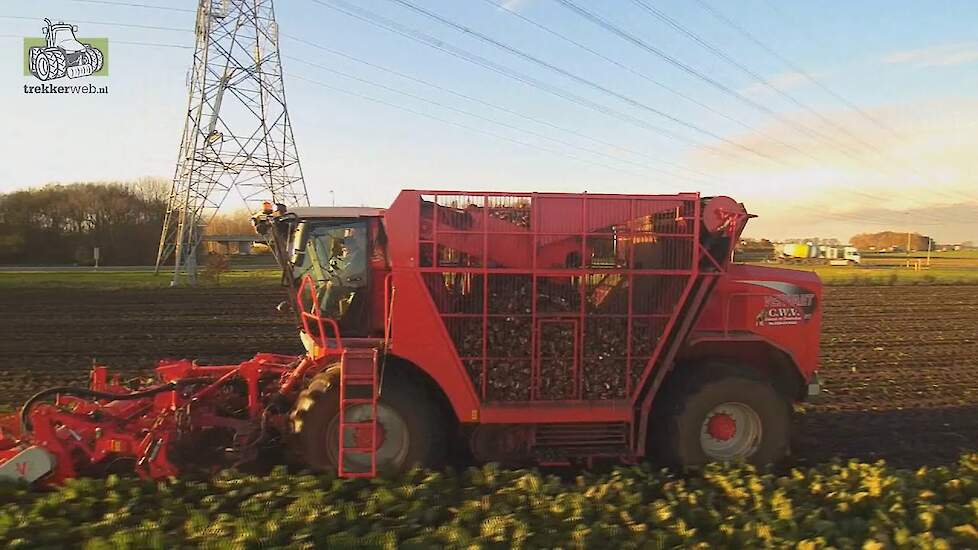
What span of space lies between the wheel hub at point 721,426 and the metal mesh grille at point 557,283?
86cm

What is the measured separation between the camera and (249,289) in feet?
82.5

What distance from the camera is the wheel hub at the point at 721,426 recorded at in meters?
5.45

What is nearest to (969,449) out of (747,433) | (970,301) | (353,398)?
(747,433)

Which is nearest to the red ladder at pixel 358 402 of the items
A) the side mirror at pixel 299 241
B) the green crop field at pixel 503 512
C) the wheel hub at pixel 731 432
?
the green crop field at pixel 503 512

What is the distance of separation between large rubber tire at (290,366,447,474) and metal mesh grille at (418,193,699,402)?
54 centimetres

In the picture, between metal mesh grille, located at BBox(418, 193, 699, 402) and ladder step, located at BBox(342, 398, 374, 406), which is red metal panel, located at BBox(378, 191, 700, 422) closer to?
metal mesh grille, located at BBox(418, 193, 699, 402)

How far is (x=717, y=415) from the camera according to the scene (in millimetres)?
5453

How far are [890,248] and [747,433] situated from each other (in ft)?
356

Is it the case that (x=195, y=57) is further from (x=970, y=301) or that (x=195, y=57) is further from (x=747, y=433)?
(x=970, y=301)

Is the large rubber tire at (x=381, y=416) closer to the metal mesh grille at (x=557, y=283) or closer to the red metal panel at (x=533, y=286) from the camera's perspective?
the red metal panel at (x=533, y=286)

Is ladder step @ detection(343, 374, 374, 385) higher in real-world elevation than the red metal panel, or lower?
lower

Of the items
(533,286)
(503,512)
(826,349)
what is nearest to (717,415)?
(533,286)

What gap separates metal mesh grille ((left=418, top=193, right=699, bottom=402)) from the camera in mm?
5102

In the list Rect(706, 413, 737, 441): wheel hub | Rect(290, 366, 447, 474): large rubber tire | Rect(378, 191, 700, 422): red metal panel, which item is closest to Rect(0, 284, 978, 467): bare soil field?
Rect(706, 413, 737, 441): wheel hub
